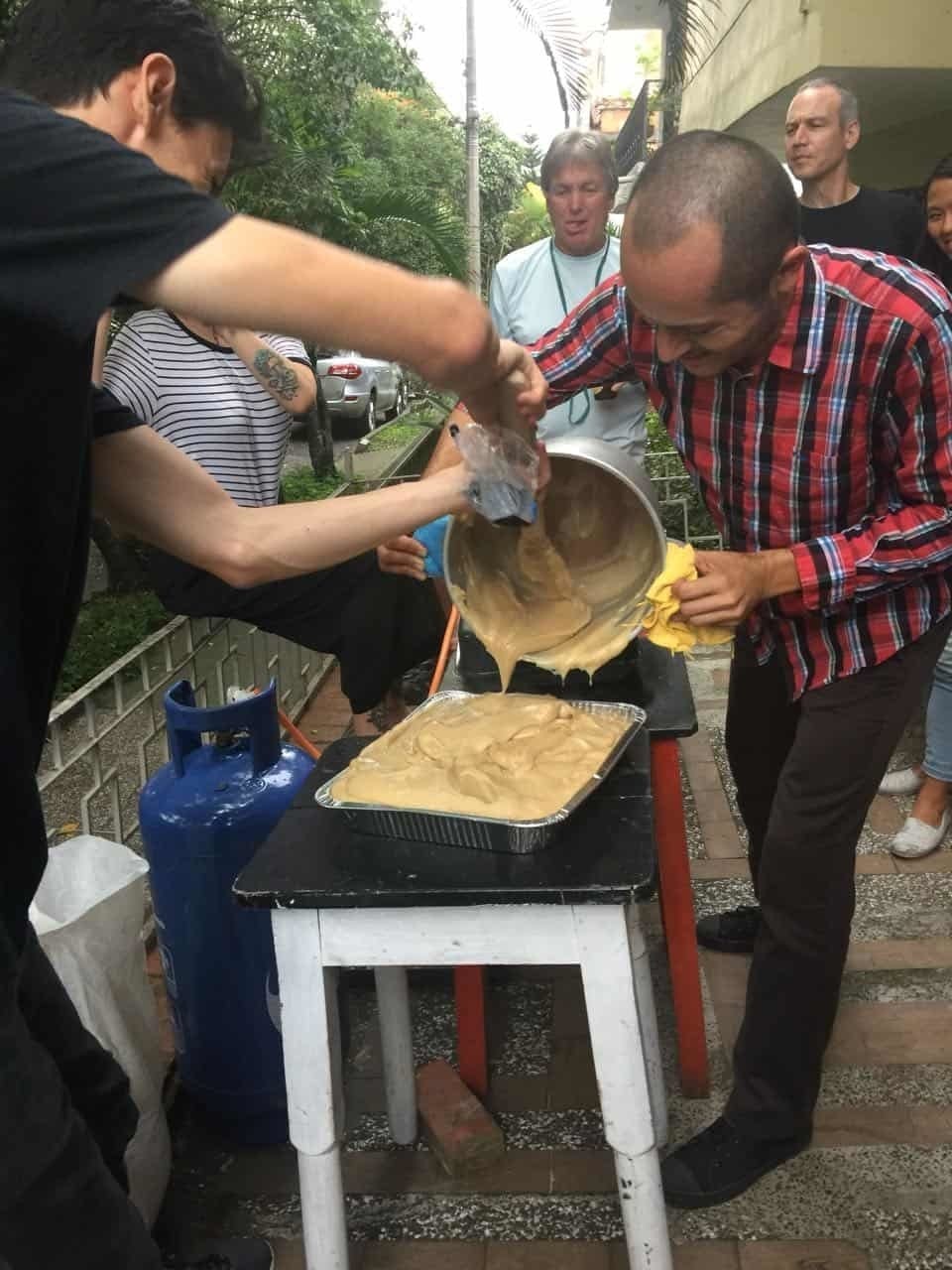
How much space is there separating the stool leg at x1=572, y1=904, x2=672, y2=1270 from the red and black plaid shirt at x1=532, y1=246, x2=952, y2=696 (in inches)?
29.2

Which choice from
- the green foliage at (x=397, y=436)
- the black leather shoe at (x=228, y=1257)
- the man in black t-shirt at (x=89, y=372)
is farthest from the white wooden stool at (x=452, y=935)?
the green foliage at (x=397, y=436)

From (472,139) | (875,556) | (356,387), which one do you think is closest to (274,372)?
(875,556)

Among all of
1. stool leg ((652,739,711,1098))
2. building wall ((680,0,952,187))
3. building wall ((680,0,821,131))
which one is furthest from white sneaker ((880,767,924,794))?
building wall ((680,0,821,131))

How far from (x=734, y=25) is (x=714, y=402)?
880cm

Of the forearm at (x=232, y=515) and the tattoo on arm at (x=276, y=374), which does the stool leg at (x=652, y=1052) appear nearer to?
the forearm at (x=232, y=515)

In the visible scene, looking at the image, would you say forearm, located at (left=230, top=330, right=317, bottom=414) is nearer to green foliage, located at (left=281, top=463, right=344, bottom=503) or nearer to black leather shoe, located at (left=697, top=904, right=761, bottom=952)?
black leather shoe, located at (left=697, top=904, right=761, bottom=952)

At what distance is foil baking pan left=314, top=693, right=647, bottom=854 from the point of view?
168 cm

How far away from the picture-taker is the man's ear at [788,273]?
183 cm

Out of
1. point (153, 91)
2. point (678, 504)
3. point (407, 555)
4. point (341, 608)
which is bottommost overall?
point (678, 504)

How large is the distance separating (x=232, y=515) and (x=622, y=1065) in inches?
41.7

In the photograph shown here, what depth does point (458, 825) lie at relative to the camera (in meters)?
1.71

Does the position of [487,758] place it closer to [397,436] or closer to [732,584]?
[732,584]

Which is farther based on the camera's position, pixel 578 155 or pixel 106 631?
pixel 106 631

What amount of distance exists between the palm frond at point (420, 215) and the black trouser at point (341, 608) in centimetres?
564
